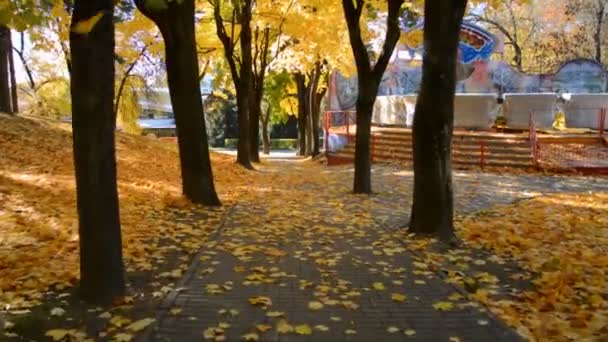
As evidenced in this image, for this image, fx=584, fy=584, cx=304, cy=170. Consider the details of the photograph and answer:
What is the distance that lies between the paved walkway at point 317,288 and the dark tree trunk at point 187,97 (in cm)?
93

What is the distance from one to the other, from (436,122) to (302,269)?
8.75 feet

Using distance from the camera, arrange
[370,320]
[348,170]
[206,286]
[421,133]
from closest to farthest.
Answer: [370,320] → [206,286] → [421,133] → [348,170]

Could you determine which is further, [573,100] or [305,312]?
[573,100]

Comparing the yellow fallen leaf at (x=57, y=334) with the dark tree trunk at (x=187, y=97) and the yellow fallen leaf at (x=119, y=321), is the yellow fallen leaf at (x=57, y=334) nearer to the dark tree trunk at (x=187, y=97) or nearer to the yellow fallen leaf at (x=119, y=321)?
the yellow fallen leaf at (x=119, y=321)

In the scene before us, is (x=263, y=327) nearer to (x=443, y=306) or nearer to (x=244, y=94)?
(x=443, y=306)

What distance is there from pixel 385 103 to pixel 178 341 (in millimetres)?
27166

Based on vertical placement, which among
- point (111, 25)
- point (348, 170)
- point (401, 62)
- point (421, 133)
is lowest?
point (348, 170)

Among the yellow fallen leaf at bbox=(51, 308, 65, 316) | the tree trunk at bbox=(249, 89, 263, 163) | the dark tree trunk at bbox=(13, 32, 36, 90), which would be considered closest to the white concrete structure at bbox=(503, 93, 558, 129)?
the tree trunk at bbox=(249, 89, 263, 163)

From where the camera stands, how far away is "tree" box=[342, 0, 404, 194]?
37.5ft

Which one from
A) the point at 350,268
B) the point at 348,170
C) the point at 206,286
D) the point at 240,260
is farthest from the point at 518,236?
the point at 348,170

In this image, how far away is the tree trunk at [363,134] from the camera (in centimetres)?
1191

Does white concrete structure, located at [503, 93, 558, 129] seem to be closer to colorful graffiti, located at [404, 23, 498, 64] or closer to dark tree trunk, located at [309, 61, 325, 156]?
colorful graffiti, located at [404, 23, 498, 64]

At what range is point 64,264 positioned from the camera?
225 inches

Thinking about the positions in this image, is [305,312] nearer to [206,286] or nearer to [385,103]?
[206,286]
